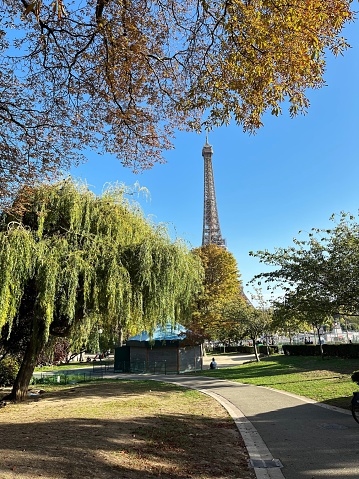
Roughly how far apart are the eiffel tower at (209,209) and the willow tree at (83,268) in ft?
178

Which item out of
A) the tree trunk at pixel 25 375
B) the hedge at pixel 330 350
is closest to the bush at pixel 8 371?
the tree trunk at pixel 25 375

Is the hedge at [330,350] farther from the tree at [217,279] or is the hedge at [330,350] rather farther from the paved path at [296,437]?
the paved path at [296,437]

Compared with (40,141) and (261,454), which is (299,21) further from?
(261,454)

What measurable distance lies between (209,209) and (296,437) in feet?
207

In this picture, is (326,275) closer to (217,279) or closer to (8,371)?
(8,371)

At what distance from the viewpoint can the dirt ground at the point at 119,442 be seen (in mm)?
4965

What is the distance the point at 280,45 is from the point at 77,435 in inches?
278

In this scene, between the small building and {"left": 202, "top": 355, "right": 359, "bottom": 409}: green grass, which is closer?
{"left": 202, "top": 355, "right": 359, "bottom": 409}: green grass

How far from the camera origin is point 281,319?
57.5 feet

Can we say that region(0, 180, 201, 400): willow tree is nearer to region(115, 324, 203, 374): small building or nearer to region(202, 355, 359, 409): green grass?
region(202, 355, 359, 409): green grass

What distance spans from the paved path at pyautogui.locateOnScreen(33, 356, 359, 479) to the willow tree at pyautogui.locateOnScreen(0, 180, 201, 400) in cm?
389

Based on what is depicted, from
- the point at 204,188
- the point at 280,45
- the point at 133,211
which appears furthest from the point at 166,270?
the point at 204,188

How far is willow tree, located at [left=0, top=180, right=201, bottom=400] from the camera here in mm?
9852

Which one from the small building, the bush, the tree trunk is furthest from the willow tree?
the small building
